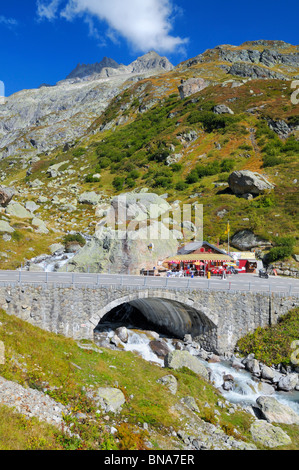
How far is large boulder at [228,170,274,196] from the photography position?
6394 cm

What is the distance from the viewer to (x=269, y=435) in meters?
15.1

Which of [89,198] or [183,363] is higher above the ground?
[89,198]

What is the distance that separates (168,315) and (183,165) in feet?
220

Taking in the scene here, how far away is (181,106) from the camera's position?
121 meters

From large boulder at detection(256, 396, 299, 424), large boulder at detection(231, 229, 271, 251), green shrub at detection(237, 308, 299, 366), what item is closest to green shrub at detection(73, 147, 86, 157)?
large boulder at detection(231, 229, 271, 251)

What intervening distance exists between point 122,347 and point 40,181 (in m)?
85.2

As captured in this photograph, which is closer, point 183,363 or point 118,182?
point 183,363

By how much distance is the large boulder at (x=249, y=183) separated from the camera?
2517 inches

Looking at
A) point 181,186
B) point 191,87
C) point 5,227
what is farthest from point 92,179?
point 191,87

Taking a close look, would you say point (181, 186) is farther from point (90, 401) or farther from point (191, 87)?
point (191, 87)

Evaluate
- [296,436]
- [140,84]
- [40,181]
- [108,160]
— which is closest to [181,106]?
[108,160]

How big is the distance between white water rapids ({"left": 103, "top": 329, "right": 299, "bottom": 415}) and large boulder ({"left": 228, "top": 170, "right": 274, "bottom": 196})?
156 ft
